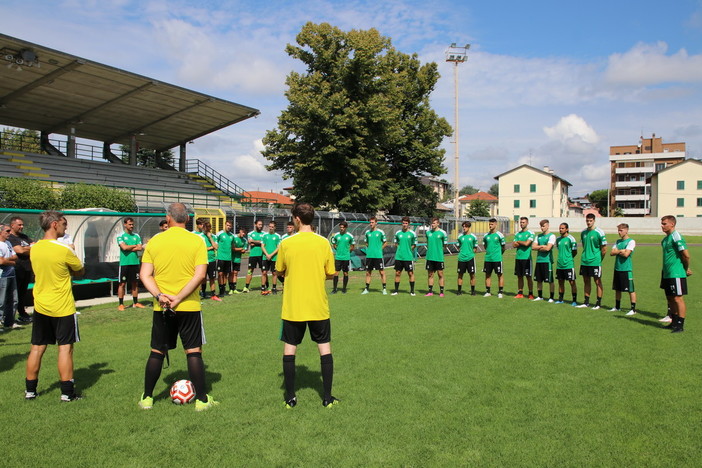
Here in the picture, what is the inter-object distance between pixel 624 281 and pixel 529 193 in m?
66.4

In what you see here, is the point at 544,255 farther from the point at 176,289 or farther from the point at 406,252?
the point at 176,289

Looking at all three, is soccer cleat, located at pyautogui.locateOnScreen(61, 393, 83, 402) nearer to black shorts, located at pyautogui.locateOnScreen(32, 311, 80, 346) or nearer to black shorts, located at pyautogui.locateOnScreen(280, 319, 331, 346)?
black shorts, located at pyautogui.locateOnScreen(32, 311, 80, 346)

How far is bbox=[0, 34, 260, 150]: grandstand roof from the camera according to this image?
75.8 feet

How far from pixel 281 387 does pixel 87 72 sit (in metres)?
25.5

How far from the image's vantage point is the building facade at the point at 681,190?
2574 inches

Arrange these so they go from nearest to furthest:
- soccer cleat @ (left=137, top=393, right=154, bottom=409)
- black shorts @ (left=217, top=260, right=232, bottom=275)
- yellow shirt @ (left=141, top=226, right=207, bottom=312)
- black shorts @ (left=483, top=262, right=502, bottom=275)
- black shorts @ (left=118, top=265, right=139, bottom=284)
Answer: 1. yellow shirt @ (left=141, top=226, right=207, bottom=312)
2. soccer cleat @ (left=137, top=393, right=154, bottom=409)
3. black shorts @ (left=118, top=265, right=139, bottom=284)
4. black shorts @ (left=483, top=262, right=502, bottom=275)
5. black shorts @ (left=217, top=260, right=232, bottom=275)

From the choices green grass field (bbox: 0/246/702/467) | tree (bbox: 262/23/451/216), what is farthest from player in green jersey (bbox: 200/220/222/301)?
tree (bbox: 262/23/451/216)

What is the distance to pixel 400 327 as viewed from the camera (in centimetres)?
823

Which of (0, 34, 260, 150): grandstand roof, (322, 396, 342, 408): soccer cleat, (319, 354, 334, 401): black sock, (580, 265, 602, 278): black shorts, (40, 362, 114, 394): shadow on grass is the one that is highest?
(0, 34, 260, 150): grandstand roof

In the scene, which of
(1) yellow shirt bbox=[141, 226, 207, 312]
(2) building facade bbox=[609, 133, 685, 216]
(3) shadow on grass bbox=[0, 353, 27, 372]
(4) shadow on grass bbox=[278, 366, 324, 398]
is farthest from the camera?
(2) building facade bbox=[609, 133, 685, 216]

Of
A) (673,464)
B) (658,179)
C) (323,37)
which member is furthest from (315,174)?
(658,179)

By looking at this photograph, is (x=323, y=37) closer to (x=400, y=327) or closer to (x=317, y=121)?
(x=317, y=121)

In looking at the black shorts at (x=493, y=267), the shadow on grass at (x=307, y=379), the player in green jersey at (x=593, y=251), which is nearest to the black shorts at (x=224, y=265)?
the black shorts at (x=493, y=267)

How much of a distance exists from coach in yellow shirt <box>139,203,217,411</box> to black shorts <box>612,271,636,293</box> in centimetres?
860
